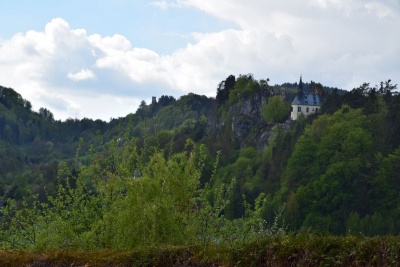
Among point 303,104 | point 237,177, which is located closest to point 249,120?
point 303,104

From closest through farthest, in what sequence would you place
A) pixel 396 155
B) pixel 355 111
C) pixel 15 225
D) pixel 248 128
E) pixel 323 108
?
pixel 15 225
pixel 396 155
pixel 355 111
pixel 323 108
pixel 248 128

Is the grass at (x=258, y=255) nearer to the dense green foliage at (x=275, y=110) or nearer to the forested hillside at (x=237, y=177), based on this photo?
the forested hillside at (x=237, y=177)

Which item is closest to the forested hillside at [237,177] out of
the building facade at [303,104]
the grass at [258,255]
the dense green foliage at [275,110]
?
the dense green foliage at [275,110]

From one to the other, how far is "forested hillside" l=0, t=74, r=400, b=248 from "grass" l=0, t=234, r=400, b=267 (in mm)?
2861

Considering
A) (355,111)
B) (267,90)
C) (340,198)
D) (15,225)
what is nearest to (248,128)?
(267,90)

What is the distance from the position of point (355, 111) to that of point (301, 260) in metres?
120

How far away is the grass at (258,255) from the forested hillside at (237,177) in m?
2.86

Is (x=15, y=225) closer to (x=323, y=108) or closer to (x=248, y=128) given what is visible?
(x=323, y=108)

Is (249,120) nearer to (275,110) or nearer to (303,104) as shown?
(275,110)

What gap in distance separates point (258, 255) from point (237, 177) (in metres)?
128

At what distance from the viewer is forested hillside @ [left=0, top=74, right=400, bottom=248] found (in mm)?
19750

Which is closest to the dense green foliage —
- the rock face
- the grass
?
the rock face

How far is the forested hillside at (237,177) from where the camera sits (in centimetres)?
1975

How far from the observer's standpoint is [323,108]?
142 m
